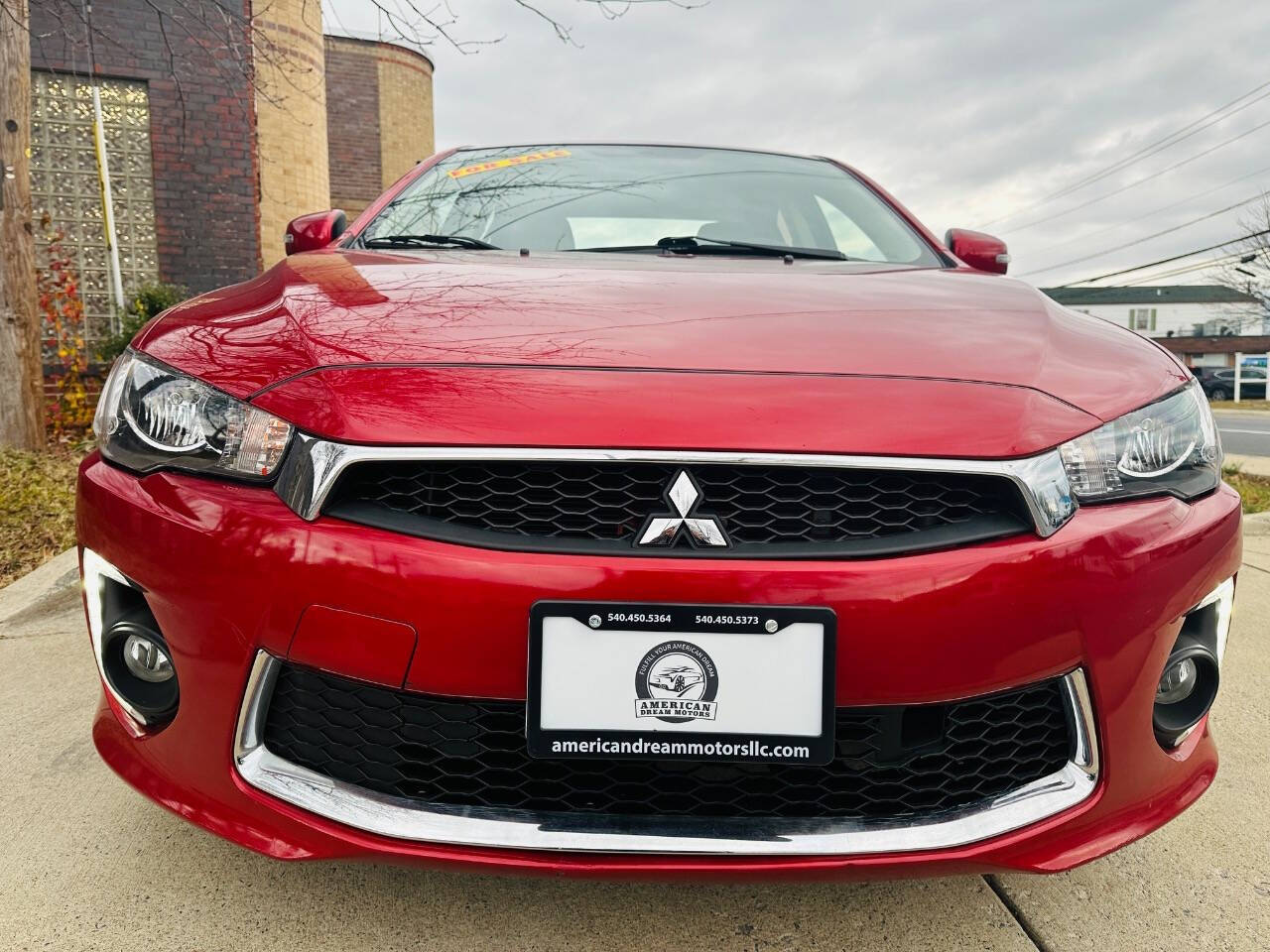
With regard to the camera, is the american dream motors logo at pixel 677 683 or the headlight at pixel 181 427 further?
the headlight at pixel 181 427

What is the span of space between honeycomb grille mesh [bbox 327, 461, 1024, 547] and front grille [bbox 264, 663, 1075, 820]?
0.72ft

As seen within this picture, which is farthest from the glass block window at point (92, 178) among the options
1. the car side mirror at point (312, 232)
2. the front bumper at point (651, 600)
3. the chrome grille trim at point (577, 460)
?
the chrome grille trim at point (577, 460)

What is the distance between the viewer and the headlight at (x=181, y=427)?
1098 mm

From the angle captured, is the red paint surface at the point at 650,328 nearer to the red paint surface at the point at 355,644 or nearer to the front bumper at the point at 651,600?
the front bumper at the point at 651,600

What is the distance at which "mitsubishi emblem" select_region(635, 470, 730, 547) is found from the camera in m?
1.01

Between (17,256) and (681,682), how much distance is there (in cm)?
523

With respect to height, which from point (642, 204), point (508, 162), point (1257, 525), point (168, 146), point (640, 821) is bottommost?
point (1257, 525)

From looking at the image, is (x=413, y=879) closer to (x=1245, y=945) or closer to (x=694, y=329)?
(x=694, y=329)

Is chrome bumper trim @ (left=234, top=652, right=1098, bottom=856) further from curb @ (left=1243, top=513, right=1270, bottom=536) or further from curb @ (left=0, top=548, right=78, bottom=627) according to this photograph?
curb @ (left=1243, top=513, right=1270, bottom=536)

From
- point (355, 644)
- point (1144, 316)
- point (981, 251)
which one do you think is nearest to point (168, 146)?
point (981, 251)

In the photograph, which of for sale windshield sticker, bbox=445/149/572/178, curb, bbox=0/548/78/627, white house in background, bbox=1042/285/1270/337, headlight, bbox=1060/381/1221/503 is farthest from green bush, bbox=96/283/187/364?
white house in background, bbox=1042/285/1270/337

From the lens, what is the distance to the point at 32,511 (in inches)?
144

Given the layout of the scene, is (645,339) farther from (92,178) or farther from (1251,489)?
(92,178)

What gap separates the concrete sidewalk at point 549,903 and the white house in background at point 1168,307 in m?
55.9
